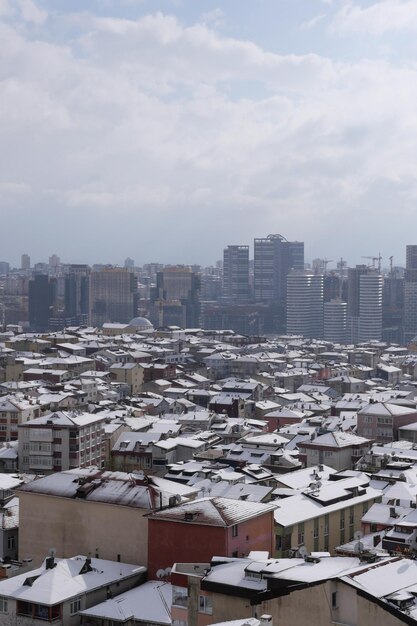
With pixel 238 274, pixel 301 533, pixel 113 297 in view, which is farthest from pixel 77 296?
pixel 301 533

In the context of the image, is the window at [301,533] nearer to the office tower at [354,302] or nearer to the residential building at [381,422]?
the residential building at [381,422]

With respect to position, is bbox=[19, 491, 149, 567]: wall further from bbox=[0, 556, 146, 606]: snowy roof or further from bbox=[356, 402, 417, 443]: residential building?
bbox=[356, 402, 417, 443]: residential building

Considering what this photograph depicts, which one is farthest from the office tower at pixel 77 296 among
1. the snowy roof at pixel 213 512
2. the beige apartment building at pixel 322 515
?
the snowy roof at pixel 213 512

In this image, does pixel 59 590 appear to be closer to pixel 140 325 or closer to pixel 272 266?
pixel 140 325

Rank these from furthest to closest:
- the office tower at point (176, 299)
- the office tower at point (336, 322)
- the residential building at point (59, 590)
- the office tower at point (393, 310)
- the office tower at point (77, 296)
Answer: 1. the office tower at point (77, 296)
2. the office tower at point (176, 299)
3. the office tower at point (393, 310)
4. the office tower at point (336, 322)
5. the residential building at point (59, 590)

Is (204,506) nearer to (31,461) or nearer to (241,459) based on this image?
(241,459)

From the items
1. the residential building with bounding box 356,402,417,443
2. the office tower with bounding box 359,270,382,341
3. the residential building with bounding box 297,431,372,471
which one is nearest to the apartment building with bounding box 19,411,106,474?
the residential building with bounding box 297,431,372,471

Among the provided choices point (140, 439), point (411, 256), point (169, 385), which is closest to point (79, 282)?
point (411, 256)
